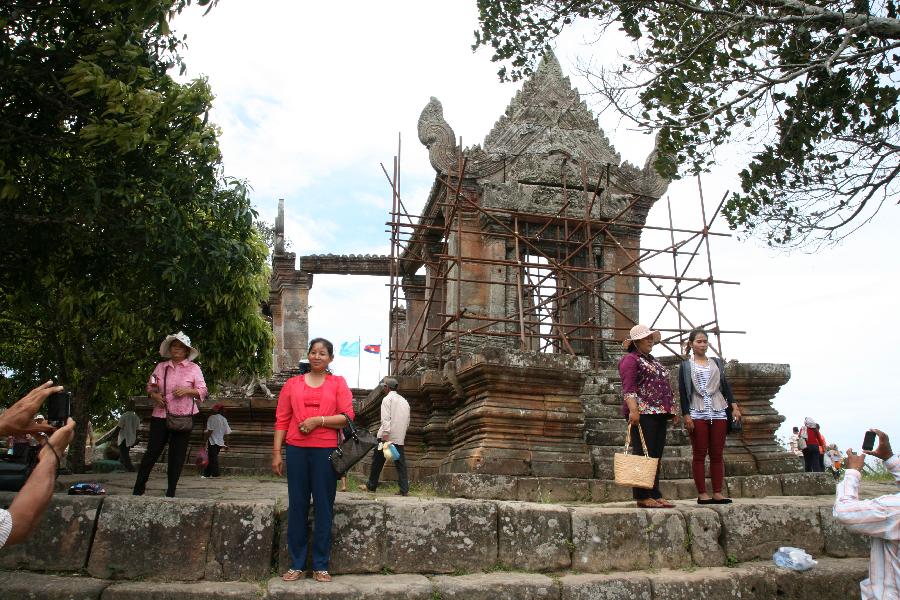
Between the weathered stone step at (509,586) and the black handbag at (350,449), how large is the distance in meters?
0.69

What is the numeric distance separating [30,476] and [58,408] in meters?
0.67

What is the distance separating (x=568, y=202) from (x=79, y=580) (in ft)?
30.3

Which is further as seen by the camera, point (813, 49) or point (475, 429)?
point (475, 429)

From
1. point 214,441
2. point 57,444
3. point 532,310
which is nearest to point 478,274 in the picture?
point 532,310

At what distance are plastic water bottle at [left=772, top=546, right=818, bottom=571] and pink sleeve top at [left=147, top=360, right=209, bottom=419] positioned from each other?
176 inches

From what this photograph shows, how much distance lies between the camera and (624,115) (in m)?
7.55

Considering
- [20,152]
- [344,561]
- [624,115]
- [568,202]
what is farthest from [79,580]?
[568,202]

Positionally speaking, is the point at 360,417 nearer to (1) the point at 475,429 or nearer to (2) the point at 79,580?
(1) the point at 475,429

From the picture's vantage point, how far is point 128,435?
45.9 feet

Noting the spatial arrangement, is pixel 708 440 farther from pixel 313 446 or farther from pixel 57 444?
pixel 57 444

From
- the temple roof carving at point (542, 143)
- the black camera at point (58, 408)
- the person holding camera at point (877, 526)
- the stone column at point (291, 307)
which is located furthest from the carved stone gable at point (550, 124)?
the stone column at point (291, 307)

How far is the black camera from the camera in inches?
152

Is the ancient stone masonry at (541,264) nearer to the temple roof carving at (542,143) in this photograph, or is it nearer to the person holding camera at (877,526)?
the temple roof carving at (542,143)

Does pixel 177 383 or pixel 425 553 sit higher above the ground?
pixel 177 383
